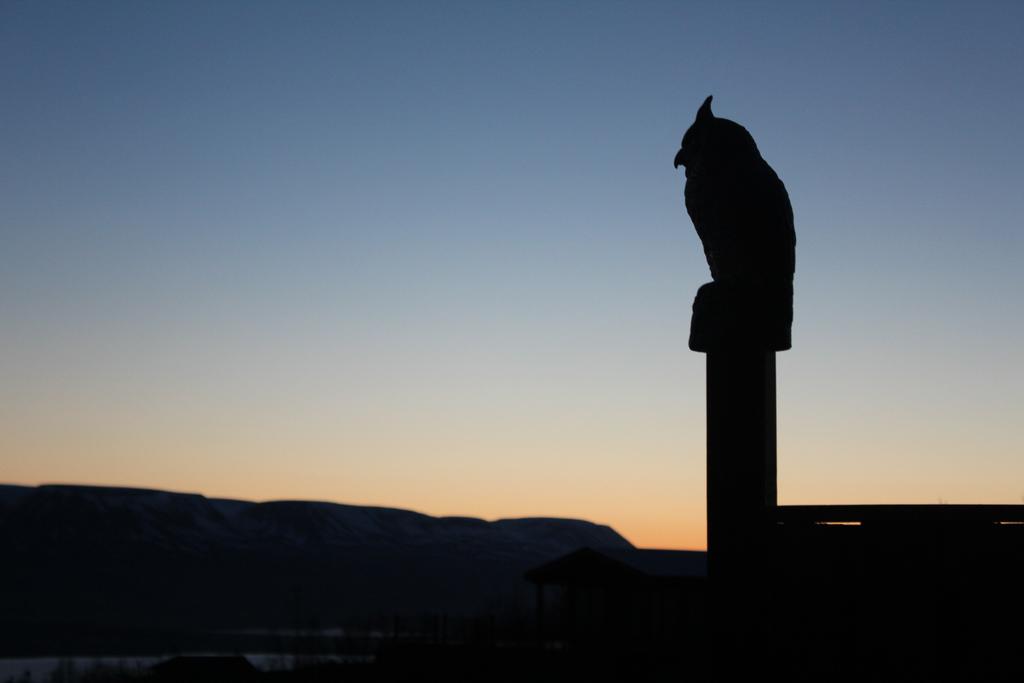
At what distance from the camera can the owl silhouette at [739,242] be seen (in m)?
7.31

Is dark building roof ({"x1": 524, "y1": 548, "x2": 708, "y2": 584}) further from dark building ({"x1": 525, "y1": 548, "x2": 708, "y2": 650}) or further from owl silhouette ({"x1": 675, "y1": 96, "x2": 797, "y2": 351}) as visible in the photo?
owl silhouette ({"x1": 675, "y1": 96, "x2": 797, "y2": 351})

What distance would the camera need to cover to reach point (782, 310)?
7371 millimetres

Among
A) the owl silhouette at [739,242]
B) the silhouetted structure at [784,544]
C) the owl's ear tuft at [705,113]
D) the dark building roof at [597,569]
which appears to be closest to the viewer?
the silhouetted structure at [784,544]

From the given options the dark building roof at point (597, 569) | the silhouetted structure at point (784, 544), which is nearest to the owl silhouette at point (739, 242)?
the silhouetted structure at point (784, 544)

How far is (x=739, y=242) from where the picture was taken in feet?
24.6

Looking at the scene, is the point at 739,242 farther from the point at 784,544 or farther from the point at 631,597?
the point at 631,597

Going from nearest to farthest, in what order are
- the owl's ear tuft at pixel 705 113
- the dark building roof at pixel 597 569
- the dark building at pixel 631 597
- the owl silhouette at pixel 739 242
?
the owl silhouette at pixel 739 242
the owl's ear tuft at pixel 705 113
the dark building at pixel 631 597
the dark building roof at pixel 597 569

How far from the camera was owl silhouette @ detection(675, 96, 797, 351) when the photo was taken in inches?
288

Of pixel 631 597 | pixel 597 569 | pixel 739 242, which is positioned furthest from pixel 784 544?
pixel 597 569

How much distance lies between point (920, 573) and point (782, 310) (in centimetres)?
164

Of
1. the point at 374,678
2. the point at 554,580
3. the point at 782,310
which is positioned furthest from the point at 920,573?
the point at 554,580

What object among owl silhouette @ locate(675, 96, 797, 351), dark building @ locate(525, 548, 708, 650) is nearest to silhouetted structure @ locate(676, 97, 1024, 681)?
owl silhouette @ locate(675, 96, 797, 351)

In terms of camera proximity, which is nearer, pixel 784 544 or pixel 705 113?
pixel 784 544

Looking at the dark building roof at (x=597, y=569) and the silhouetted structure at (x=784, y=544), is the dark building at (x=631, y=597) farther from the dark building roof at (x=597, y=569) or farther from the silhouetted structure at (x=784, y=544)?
the silhouetted structure at (x=784, y=544)
